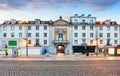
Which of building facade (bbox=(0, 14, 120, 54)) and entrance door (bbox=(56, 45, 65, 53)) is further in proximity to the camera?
entrance door (bbox=(56, 45, 65, 53))

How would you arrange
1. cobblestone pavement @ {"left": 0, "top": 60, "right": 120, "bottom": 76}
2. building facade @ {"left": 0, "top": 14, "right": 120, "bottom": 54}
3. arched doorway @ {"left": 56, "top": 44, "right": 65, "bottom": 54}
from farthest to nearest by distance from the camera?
arched doorway @ {"left": 56, "top": 44, "right": 65, "bottom": 54} < building facade @ {"left": 0, "top": 14, "right": 120, "bottom": 54} < cobblestone pavement @ {"left": 0, "top": 60, "right": 120, "bottom": 76}

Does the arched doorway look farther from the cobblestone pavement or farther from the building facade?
the cobblestone pavement

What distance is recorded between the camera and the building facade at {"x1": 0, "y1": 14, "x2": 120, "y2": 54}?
111 m

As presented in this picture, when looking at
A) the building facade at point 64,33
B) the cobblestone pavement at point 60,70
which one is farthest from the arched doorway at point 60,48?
the cobblestone pavement at point 60,70

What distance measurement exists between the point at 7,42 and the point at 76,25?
903 inches

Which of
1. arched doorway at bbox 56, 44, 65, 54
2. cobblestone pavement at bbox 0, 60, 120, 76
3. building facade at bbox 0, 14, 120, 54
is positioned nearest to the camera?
cobblestone pavement at bbox 0, 60, 120, 76

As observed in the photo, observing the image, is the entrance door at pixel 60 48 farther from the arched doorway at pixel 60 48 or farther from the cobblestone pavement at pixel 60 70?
the cobblestone pavement at pixel 60 70

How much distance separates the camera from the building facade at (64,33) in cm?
11081

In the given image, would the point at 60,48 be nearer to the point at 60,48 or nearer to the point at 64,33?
the point at 60,48

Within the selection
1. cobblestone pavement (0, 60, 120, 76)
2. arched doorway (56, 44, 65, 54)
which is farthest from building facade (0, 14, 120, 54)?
cobblestone pavement (0, 60, 120, 76)

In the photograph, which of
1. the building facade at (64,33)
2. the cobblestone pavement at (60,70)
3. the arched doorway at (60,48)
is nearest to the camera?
the cobblestone pavement at (60,70)

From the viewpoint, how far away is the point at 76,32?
11188 cm

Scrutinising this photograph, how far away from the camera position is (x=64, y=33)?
111375 millimetres

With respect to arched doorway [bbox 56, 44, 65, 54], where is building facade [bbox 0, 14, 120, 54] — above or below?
above
